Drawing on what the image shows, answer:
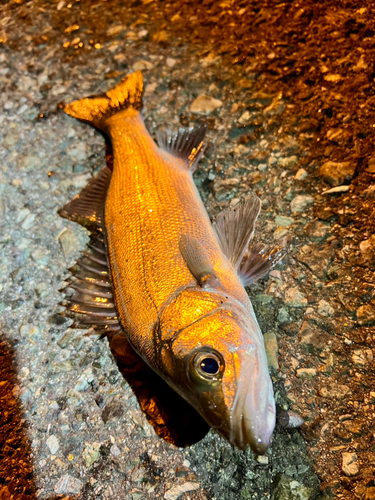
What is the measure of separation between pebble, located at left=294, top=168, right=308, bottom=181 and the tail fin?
150cm

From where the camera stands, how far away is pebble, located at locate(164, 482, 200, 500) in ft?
6.85

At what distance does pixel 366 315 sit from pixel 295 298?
44 cm

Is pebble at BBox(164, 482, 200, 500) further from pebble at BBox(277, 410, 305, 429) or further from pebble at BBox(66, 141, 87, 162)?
pebble at BBox(66, 141, 87, 162)

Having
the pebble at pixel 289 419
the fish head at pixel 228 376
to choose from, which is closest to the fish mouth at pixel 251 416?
the fish head at pixel 228 376

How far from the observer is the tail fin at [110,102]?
3.27 meters

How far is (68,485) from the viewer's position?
2.22m

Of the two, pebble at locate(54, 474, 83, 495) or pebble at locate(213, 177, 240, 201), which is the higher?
pebble at locate(213, 177, 240, 201)

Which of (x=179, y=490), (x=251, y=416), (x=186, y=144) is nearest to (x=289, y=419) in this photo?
(x=251, y=416)

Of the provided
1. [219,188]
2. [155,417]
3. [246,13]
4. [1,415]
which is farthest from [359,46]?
[1,415]

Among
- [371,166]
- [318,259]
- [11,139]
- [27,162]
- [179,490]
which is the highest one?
[11,139]

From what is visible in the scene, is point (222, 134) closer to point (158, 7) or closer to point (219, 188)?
point (219, 188)

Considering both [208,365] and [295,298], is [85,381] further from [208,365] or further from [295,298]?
[295,298]

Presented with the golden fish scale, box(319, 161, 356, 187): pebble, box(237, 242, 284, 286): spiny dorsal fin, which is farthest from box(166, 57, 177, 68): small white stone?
box(237, 242, 284, 286): spiny dorsal fin

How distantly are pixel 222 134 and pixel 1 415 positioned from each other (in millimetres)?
2698
